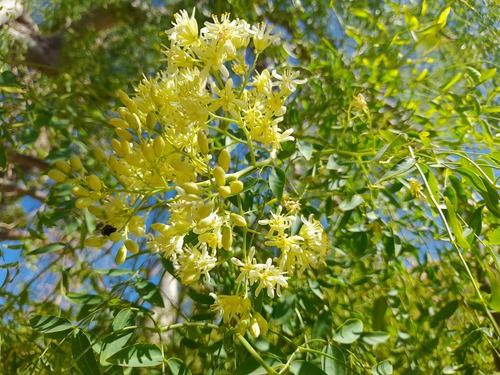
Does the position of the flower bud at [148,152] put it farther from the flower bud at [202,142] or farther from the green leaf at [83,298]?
the green leaf at [83,298]

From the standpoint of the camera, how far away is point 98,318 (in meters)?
0.95

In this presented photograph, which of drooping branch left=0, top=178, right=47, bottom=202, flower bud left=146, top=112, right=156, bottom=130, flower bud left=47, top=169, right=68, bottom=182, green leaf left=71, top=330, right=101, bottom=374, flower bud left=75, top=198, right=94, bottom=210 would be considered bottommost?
drooping branch left=0, top=178, right=47, bottom=202

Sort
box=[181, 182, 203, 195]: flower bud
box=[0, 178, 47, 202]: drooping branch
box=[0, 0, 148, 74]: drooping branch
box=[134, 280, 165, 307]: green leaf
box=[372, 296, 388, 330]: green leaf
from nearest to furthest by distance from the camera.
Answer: box=[181, 182, 203, 195]: flower bud, box=[134, 280, 165, 307]: green leaf, box=[372, 296, 388, 330]: green leaf, box=[0, 0, 148, 74]: drooping branch, box=[0, 178, 47, 202]: drooping branch

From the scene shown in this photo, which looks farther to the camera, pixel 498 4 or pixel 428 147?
pixel 498 4

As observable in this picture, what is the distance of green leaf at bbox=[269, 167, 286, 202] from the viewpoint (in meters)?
0.62

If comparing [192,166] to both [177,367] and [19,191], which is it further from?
[19,191]

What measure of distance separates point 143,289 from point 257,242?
0.40 metres

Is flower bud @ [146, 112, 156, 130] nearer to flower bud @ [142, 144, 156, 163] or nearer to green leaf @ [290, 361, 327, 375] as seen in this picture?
flower bud @ [142, 144, 156, 163]

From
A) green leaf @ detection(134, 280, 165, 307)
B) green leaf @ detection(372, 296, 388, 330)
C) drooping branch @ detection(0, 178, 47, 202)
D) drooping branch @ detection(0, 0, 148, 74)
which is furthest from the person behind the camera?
drooping branch @ detection(0, 178, 47, 202)

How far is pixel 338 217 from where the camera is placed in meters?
1.13

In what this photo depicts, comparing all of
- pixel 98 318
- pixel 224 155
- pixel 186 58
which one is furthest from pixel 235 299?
pixel 98 318

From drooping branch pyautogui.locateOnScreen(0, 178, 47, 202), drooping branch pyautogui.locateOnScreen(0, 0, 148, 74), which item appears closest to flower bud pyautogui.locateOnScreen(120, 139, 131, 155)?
drooping branch pyautogui.locateOnScreen(0, 0, 148, 74)

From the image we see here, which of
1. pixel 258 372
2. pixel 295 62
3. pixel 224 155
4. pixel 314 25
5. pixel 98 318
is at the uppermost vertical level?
pixel 314 25

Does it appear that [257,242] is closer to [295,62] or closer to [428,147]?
[428,147]
